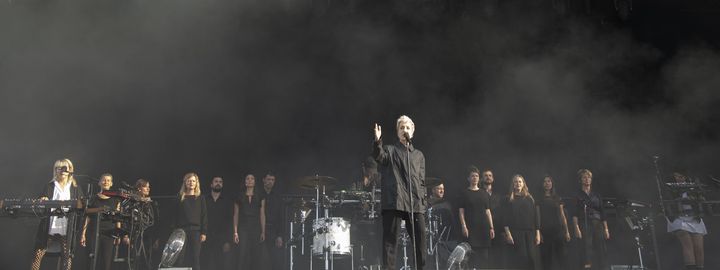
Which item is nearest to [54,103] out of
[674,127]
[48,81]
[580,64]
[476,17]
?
[48,81]

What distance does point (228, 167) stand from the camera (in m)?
8.72

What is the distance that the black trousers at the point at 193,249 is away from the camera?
685 cm

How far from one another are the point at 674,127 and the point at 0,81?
9522 millimetres

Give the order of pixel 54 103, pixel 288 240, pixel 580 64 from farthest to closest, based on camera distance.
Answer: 1. pixel 580 64
2. pixel 54 103
3. pixel 288 240

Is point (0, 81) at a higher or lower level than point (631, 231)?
higher

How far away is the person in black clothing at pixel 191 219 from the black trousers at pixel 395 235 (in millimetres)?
3569

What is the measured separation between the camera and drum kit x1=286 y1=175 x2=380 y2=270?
669 cm

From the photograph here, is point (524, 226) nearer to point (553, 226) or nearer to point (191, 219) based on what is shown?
point (553, 226)

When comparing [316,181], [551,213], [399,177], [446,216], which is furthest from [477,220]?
[399,177]

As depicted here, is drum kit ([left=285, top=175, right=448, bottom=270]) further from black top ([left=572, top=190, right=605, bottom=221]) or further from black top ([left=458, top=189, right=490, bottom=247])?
black top ([left=572, top=190, right=605, bottom=221])

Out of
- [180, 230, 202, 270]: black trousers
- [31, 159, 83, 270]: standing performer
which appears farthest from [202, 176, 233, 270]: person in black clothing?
[31, 159, 83, 270]: standing performer

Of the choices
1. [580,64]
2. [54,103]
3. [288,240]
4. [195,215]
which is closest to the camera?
[195,215]

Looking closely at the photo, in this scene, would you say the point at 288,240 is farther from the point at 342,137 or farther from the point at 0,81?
the point at 0,81

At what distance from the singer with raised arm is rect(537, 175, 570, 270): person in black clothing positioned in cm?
360
